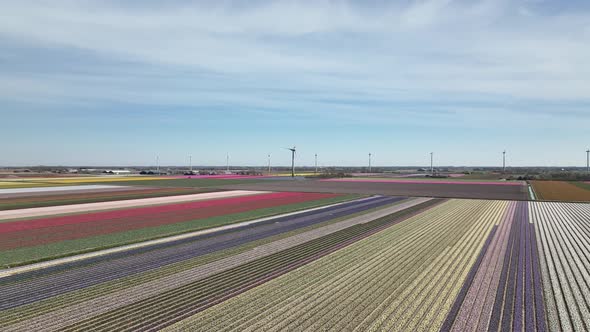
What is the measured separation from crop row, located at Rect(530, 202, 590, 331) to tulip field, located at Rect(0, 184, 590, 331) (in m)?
0.07

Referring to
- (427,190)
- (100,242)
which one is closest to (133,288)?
(100,242)

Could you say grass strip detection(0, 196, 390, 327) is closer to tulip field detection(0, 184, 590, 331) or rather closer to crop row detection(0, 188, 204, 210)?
tulip field detection(0, 184, 590, 331)

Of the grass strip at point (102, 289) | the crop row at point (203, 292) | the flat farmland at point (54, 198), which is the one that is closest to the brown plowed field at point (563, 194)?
the crop row at point (203, 292)

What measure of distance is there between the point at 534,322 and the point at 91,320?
1232 cm

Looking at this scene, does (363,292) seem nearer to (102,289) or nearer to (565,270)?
(102,289)

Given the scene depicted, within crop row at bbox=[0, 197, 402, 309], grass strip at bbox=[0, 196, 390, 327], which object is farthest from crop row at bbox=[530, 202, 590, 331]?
crop row at bbox=[0, 197, 402, 309]

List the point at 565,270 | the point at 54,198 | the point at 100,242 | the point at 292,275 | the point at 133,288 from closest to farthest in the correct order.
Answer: the point at 133,288
the point at 292,275
the point at 565,270
the point at 100,242
the point at 54,198

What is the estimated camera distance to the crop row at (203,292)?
9.34m

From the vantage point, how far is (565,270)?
14516mm

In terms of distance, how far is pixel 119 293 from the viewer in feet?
37.3

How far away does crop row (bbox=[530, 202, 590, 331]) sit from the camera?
10078 mm

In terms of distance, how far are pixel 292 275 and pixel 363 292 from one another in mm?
2968

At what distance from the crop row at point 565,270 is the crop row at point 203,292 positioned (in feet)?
29.2

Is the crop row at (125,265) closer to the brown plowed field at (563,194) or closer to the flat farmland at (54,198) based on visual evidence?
the flat farmland at (54,198)
